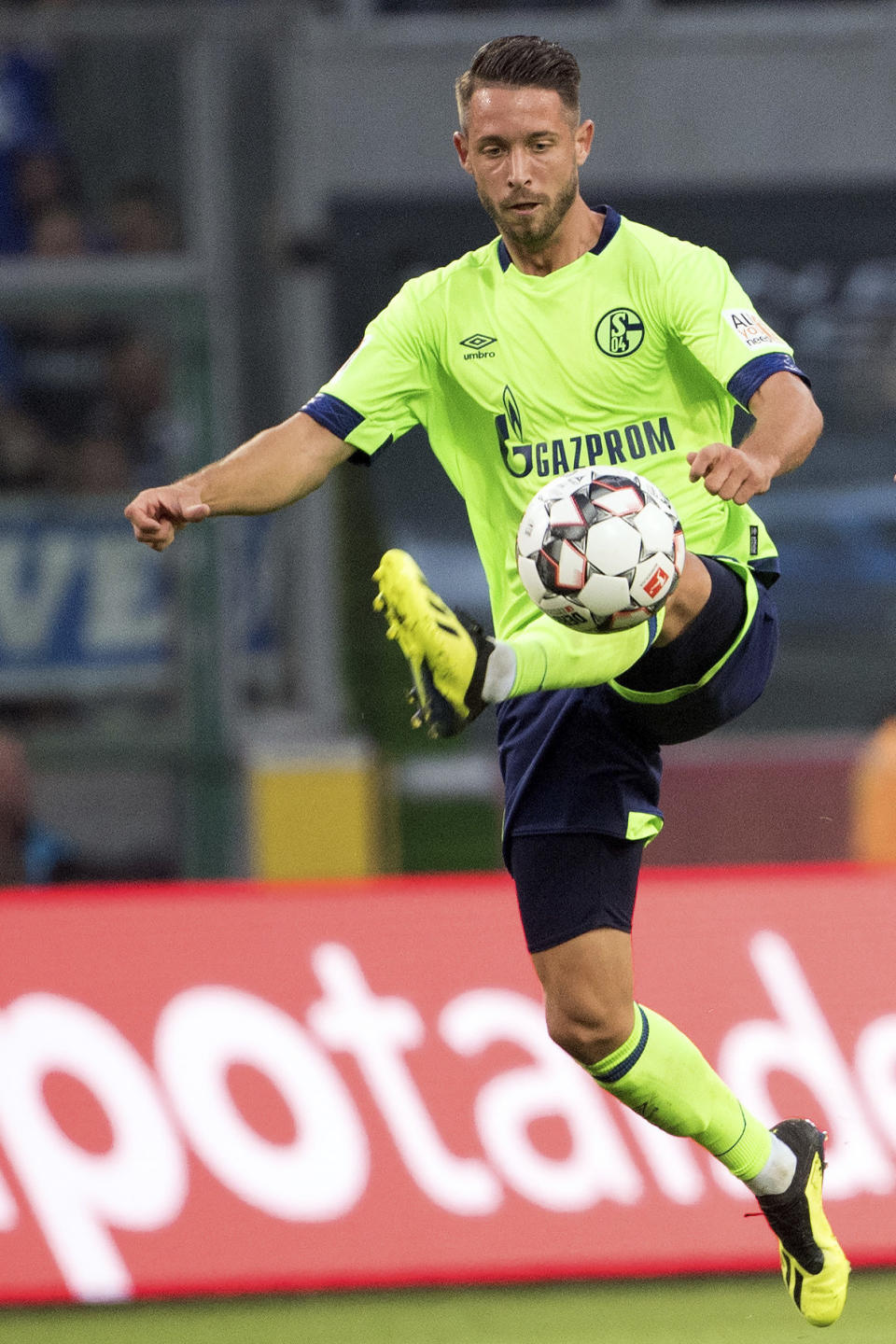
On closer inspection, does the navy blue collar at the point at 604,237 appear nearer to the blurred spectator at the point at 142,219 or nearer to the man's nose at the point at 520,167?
the man's nose at the point at 520,167

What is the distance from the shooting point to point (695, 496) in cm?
379

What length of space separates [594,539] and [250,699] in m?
4.80

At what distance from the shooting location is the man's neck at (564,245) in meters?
3.74

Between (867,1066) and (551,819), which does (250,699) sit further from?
(551,819)

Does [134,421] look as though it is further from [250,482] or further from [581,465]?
[581,465]

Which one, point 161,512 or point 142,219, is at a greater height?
point 142,219

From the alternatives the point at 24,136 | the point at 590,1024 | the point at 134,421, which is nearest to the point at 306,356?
the point at 134,421

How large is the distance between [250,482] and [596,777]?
2.78 feet

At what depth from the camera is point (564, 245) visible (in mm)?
3748

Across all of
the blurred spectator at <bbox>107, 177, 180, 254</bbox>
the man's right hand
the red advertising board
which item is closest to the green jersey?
the man's right hand

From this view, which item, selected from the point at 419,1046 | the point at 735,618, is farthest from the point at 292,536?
the point at 735,618

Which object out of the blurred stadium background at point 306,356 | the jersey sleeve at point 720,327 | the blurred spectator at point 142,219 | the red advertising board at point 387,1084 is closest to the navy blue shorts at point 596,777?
the jersey sleeve at point 720,327

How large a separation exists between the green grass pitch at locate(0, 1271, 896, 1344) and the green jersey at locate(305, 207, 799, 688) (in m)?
1.75

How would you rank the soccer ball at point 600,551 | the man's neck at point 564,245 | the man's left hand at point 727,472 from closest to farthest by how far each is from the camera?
1. the man's left hand at point 727,472
2. the soccer ball at point 600,551
3. the man's neck at point 564,245
